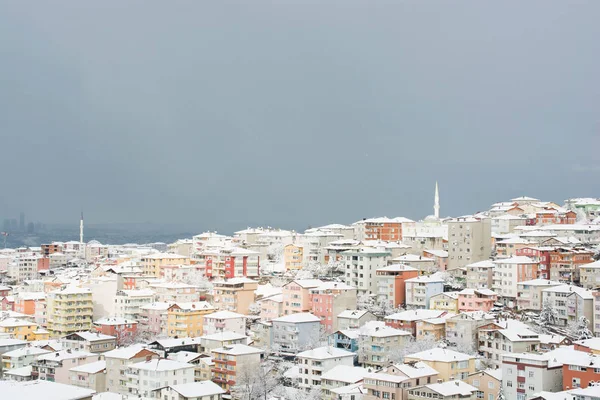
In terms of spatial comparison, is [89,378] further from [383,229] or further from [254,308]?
[383,229]

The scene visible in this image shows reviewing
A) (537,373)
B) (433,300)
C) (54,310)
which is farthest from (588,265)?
(54,310)

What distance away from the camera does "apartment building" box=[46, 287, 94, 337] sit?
37969 millimetres

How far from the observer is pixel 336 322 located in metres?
33.7

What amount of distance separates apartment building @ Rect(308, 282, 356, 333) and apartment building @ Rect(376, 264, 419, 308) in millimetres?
1822

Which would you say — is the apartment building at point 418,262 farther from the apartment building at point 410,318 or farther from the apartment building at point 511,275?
the apartment building at point 410,318

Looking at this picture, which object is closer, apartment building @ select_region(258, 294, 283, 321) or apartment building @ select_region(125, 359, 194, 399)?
apartment building @ select_region(125, 359, 194, 399)

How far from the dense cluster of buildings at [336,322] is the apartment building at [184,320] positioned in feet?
0.20

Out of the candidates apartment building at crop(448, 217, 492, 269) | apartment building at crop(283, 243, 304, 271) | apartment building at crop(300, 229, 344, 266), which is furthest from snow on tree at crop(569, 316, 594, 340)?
apartment building at crop(283, 243, 304, 271)

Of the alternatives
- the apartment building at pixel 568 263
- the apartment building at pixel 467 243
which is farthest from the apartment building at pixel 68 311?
the apartment building at pixel 568 263

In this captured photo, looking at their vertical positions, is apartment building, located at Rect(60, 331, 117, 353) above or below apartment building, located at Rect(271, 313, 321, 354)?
below

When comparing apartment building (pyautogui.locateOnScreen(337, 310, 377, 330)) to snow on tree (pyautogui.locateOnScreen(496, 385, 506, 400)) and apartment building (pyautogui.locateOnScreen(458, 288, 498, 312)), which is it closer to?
apartment building (pyautogui.locateOnScreen(458, 288, 498, 312))

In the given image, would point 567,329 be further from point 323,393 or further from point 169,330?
point 169,330

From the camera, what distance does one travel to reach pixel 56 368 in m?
29.1

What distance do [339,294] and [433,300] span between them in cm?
387
